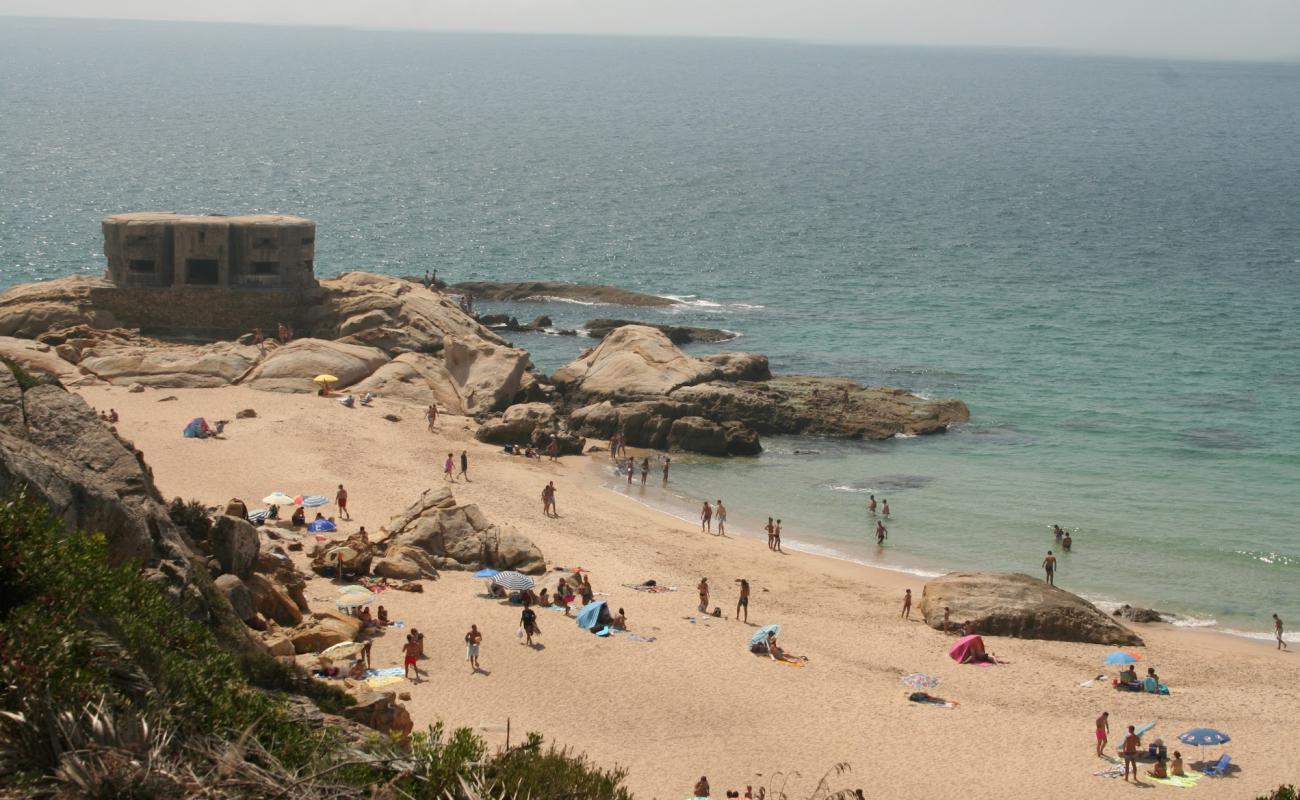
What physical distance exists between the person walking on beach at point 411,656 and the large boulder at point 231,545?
9.58 ft

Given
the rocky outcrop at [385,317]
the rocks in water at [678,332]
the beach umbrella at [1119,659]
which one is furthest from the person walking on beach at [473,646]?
the rocks in water at [678,332]

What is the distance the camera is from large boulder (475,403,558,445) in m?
41.7

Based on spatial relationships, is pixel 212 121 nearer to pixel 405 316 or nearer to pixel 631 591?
pixel 405 316

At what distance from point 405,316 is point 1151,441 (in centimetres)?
2391

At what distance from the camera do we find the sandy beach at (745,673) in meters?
21.9

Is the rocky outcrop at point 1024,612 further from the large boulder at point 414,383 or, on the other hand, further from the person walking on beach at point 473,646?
the large boulder at point 414,383

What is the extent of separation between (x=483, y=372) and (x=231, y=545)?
71.9 feet

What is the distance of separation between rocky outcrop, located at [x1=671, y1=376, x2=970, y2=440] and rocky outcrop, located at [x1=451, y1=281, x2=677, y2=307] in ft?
59.9

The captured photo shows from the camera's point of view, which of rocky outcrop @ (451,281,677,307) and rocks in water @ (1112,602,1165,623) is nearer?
rocks in water @ (1112,602,1165,623)

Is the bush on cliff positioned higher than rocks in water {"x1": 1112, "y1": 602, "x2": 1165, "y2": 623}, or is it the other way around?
the bush on cliff

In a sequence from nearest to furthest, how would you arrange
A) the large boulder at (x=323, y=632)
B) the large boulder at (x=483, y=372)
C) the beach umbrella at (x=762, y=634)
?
the large boulder at (x=323, y=632)
the beach umbrella at (x=762, y=634)
the large boulder at (x=483, y=372)

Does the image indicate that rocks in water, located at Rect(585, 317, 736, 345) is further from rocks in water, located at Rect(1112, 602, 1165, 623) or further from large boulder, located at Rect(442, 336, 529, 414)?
rocks in water, located at Rect(1112, 602, 1165, 623)

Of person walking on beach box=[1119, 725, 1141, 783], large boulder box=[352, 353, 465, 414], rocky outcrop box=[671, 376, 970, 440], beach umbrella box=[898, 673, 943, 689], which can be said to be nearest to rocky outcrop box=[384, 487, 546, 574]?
beach umbrella box=[898, 673, 943, 689]

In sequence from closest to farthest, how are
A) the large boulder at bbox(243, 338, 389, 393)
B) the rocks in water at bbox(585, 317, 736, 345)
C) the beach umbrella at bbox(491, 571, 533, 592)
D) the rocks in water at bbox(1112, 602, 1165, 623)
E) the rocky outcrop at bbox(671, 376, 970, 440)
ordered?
the beach umbrella at bbox(491, 571, 533, 592)
the rocks in water at bbox(1112, 602, 1165, 623)
the large boulder at bbox(243, 338, 389, 393)
the rocky outcrop at bbox(671, 376, 970, 440)
the rocks in water at bbox(585, 317, 736, 345)
